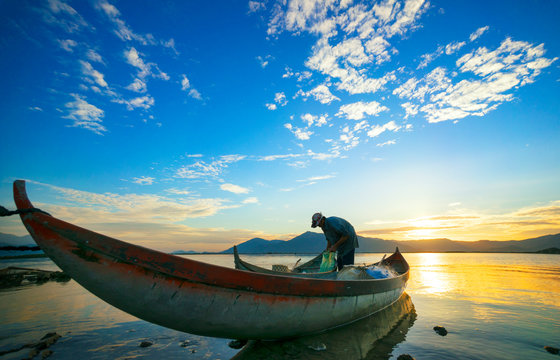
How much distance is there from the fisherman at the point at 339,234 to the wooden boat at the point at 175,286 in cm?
386

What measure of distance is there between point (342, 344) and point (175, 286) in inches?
142

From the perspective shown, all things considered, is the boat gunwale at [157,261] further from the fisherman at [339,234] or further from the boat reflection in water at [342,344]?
the fisherman at [339,234]

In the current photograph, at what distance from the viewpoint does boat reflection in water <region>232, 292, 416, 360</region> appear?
13.6 feet

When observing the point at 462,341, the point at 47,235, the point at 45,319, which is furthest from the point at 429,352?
the point at 45,319

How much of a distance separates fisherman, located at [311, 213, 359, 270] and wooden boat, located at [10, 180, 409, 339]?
3.86 meters

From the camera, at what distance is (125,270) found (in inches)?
111

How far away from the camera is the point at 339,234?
816cm

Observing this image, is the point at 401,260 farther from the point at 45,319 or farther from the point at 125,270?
the point at 45,319

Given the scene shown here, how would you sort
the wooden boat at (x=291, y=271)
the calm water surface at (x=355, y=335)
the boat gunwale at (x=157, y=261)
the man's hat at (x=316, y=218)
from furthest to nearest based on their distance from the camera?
the man's hat at (x=316, y=218)
the wooden boat at (x=291, y=271)
the calm water surface at (x=355, y=335)
the boat gunwale at (x=157, y=261)

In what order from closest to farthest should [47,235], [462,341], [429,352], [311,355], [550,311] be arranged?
[47,235], [311,355], [429,352], [462,341], [550,311]

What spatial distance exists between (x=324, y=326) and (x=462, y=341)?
3227mm

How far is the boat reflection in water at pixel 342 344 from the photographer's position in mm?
4141

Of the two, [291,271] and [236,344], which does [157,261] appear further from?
[291,271]

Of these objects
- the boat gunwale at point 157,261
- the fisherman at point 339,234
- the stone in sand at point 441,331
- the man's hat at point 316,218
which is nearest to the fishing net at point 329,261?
the fisherman at point 339,234
